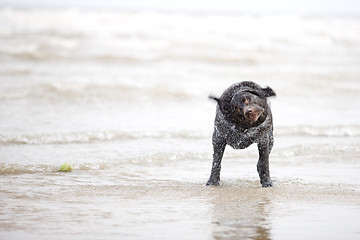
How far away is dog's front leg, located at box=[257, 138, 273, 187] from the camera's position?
6264 mm

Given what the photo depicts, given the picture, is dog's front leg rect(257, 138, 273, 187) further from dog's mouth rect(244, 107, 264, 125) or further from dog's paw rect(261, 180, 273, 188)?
dog's mouth rect(244, 107, 264, 125)

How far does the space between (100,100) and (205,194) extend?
22.0 ft

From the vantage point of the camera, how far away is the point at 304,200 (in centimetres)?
602

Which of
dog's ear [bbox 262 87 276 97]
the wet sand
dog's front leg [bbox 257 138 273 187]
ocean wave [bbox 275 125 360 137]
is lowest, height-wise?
the wet sand

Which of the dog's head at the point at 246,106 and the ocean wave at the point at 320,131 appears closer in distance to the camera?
the dog's head at the point at 246,106

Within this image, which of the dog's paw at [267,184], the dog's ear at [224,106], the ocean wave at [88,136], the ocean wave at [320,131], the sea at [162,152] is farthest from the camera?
the ocean wave at [320,131]

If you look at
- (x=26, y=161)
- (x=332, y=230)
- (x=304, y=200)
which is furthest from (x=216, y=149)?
(x=26, y=161)

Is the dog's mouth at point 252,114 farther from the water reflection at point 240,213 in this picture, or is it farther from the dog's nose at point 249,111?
the water reflection at point 240,213

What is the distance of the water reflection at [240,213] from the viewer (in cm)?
491

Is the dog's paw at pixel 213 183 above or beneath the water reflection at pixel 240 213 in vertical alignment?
above

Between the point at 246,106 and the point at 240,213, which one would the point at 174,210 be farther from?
the point at 246,106

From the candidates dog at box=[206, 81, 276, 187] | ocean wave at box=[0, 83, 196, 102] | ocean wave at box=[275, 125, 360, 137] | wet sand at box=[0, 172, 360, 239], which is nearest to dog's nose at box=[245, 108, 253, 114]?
dog at box=[206, 81, 276, 187]

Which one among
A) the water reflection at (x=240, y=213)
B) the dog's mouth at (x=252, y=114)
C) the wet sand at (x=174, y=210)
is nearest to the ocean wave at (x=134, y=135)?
the wet sand at (x=174, y=210)

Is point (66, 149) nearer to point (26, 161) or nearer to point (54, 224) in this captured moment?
point (26, 161)
